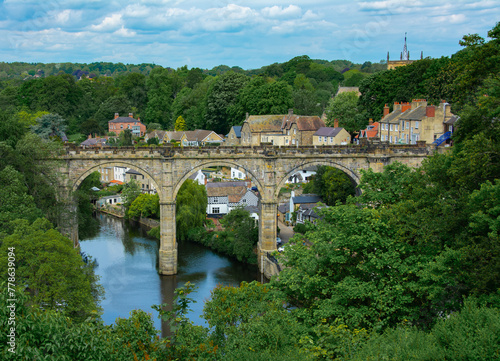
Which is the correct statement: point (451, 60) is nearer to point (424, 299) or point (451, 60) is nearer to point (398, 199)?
point (398, 199)

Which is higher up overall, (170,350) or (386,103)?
(386,103)

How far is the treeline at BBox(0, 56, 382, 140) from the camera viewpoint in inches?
3290

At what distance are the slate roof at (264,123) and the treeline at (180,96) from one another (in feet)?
14.3

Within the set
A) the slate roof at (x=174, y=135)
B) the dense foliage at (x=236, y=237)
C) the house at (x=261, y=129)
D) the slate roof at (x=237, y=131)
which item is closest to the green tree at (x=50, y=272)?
the dense foliage at (x=236, y=237)

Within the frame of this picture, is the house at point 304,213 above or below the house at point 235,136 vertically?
below

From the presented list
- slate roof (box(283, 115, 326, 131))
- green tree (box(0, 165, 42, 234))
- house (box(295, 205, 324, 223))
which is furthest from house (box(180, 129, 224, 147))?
green tree (box(0, 165, 42, 234))

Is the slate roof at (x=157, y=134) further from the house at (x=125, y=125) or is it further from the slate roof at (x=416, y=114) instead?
the slate roof at (x=416, y=114)

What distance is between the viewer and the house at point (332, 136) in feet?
213

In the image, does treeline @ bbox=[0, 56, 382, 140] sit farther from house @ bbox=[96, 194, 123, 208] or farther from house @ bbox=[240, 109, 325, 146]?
house @ bbox=[96, 194, 123, 208]

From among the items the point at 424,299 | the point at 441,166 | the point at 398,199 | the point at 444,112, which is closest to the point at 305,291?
the point at 424,299

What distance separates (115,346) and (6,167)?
70.3 ft

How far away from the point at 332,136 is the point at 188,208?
26.0 metres

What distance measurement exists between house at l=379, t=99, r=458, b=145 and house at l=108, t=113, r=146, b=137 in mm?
57272

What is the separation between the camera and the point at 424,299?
19.5 meters
